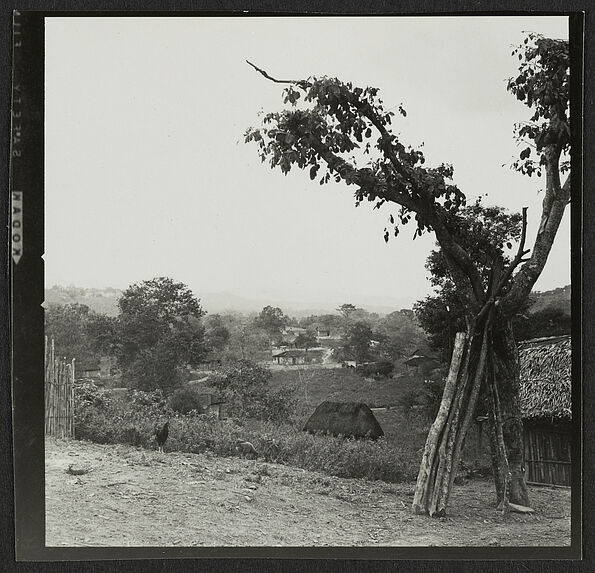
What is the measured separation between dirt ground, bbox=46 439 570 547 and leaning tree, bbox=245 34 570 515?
116 millimetres

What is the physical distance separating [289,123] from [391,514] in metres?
2.06

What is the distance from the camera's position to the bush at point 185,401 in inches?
164

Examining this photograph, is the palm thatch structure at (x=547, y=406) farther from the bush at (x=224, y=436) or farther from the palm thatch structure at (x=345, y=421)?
the palm thatch structure at (x=345, y=421)

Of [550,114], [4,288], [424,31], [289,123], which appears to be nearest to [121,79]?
[289,123]

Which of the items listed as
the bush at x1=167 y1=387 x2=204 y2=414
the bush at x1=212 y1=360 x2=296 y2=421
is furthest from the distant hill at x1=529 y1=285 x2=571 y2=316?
the bush at x1=167 y1=387 x2=204 y2=414

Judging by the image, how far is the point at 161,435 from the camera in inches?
164

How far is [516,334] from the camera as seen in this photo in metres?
4.16

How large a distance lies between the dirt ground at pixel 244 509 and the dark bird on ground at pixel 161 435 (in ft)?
0.21

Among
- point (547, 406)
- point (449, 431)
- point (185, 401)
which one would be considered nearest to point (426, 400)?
Answer: point (449, 431)

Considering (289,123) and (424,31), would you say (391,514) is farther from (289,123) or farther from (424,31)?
(424,31)

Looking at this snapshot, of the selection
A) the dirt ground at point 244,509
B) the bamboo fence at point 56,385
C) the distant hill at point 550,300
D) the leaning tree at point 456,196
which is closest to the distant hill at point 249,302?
the distant hill at point 550,300

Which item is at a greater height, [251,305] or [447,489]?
[251,305]

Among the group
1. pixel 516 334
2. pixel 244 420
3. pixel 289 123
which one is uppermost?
pixel 289 123

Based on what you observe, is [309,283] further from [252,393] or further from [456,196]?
[456,196]
